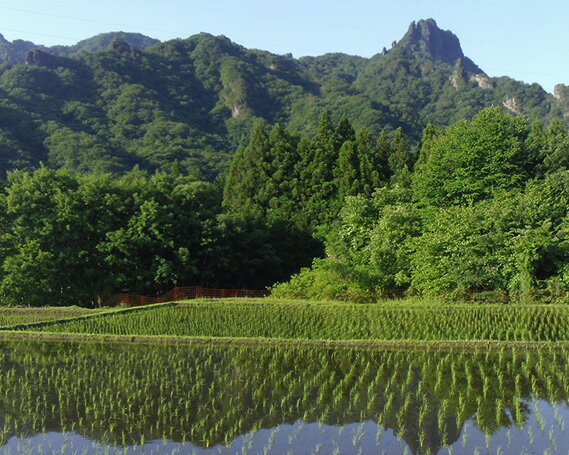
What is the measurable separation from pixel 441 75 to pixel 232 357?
14637 centimetres

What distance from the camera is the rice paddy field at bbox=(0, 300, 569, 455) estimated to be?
9.18m

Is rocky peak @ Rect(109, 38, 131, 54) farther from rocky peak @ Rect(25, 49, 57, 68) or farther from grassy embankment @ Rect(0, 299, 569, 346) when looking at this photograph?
grassy embankment @ Rect(0, 299, 569, 346)

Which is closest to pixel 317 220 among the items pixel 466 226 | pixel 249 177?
pixel 249 177

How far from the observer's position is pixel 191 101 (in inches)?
4400

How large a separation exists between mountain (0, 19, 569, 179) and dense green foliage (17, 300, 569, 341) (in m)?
48.2

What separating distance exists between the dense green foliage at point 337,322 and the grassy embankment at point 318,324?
30mm

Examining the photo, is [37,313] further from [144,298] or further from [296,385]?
[296,385]

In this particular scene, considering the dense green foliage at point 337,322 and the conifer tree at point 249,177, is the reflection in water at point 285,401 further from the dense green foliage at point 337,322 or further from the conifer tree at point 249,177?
the conifer tree at point 249,177

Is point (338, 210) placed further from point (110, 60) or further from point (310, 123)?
point (110, 60)

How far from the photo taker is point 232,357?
1527 centimetres

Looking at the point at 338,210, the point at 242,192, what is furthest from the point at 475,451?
the point at 242,192

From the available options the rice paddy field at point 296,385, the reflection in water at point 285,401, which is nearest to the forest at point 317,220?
the rice paddy field at point 296,385

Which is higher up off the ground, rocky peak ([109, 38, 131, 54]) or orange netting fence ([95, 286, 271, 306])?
rocky peak ([109, 38, 131, 54])

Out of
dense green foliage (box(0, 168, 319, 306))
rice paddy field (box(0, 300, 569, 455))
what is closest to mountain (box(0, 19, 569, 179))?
dense green foliage (box(0, 168, 319, 306))
